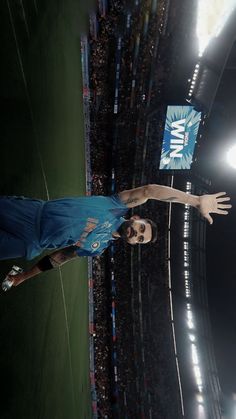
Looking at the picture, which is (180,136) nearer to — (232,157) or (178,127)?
(178,127)

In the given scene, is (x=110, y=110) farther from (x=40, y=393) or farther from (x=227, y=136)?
(x=40, y=393)

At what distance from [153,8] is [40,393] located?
10.5 m

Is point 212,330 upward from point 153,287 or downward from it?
downward

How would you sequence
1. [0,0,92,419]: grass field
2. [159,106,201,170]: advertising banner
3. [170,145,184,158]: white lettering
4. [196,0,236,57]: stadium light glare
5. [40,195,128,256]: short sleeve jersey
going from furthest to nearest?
[170,145,184,158]: white lettering, [159,106,201,170]: advertising banner, [196,0,236,57]: stadium light glare, [0,0,92,419]: grass field, [40,195,128,256]: short sleeve jersey

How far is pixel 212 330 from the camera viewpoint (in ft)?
38.9

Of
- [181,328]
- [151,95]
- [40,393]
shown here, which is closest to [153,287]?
[181,328]

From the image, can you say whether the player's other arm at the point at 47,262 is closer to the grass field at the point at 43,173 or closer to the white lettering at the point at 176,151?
the grass field at the point at 43,173

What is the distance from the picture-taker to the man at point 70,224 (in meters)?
2.95

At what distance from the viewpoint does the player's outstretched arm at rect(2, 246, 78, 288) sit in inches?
143

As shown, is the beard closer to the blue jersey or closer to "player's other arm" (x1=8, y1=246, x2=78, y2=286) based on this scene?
the blue jersey

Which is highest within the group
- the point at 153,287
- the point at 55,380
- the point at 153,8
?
the point at 153,8

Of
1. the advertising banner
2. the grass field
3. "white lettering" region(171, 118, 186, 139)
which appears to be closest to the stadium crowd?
the advertising banner

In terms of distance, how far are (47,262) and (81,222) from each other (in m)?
0.72

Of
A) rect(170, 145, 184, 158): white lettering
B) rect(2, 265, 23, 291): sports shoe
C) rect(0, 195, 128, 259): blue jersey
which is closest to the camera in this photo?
rect(0, 195, 128, 259): blue jersey
